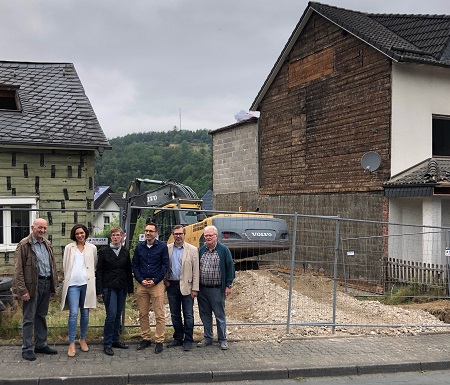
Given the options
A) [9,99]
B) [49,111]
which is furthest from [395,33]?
[9,99]

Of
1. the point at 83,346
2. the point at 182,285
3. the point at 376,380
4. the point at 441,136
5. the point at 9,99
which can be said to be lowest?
the point at 376,380

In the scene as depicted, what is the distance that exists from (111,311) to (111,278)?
18.5 inches

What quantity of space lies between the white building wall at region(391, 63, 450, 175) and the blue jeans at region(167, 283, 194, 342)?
406 inches

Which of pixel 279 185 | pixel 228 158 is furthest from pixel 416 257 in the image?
pixel 228 158

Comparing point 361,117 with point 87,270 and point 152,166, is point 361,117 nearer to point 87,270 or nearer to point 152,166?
point 87,270

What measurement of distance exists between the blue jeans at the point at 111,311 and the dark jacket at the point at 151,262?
0.37 m

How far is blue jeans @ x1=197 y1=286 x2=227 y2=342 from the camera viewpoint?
25.5 feet

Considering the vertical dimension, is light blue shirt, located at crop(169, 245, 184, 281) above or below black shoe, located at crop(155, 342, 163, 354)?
above

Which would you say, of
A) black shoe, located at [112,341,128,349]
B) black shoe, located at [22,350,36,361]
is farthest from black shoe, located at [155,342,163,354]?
black shoe, located at [22,350,36,361]

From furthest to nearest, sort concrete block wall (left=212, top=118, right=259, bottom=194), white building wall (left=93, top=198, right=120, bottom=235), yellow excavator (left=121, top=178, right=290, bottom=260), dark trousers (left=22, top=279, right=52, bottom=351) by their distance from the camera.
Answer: concrete block wall (left=212, top=118, right=259, bottom=194) → yellow excavator (left=121, top=178, right=290, bottom=260) → white building wall (left=93, top=198, right=120, bottom=235) → dark trousers (left=22, top=279, right=52, bottom=351)

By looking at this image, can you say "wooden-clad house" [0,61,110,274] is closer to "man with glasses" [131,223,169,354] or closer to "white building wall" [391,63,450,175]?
"man with glasses" [131,223,169,354]

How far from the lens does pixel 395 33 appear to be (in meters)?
19.0

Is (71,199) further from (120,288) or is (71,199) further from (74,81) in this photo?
(120,288)

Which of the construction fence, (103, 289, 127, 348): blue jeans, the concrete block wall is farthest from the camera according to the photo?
the concrete block wall
